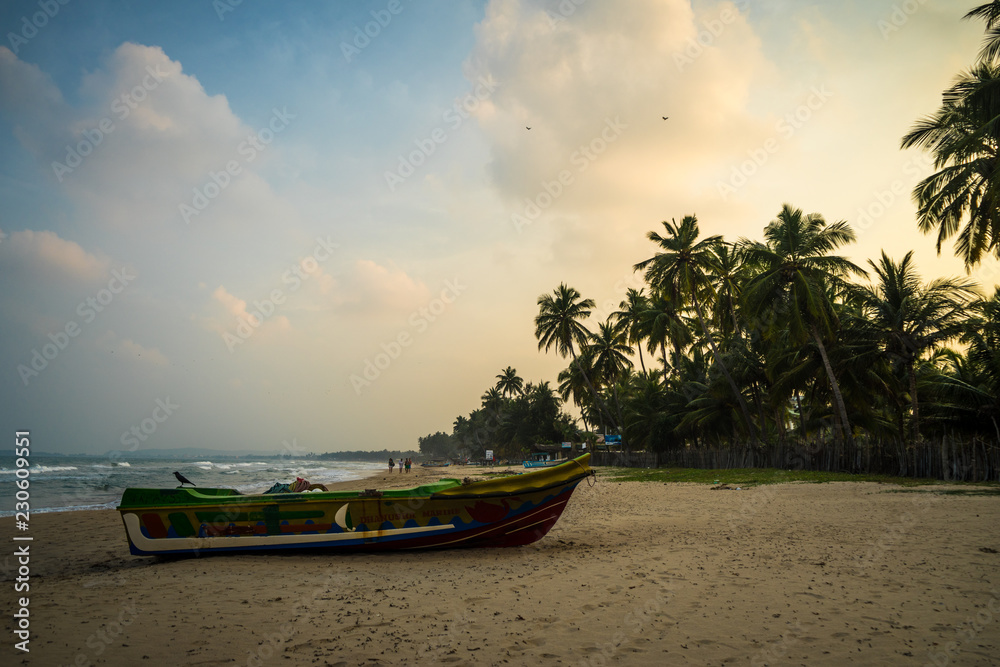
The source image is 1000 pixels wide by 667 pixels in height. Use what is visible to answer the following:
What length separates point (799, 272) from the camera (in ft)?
69.0

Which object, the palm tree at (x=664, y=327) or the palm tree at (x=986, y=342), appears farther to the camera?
the palm tree at (x=664, y=327)

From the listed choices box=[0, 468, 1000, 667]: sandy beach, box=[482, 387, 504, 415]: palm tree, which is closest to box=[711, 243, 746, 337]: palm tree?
box=[0, 468, 1000, 667]: sandy beach

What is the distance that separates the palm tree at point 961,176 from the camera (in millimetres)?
14367

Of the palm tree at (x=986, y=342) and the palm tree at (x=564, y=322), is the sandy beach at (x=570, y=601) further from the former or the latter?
the palm tree at (x=564, y=322)

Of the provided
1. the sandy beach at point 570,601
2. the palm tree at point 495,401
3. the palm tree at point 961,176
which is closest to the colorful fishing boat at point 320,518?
the sandy beach at point 570,601

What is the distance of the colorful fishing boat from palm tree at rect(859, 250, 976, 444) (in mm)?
16999

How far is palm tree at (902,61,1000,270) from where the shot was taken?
14.4 m

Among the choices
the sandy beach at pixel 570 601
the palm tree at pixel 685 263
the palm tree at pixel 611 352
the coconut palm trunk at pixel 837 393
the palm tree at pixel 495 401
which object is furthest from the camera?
the palm tree at pixel 495 401

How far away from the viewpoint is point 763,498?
12.2 meters

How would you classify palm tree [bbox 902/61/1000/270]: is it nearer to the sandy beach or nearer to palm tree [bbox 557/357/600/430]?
the sandy beach

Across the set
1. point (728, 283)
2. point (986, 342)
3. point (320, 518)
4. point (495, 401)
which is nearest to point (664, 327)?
point (728, 283)

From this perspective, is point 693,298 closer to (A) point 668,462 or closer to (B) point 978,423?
(A) point 668,462

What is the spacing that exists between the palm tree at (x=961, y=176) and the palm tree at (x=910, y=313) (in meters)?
2.96

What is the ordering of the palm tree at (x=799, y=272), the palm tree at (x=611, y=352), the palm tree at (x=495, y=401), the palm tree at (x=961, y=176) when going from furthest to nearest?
1. the palm tree at (x=495, y=401)
2. the palm tree at (x=611, y=352)
3. the palm tree at (x=799, y=272)
4. the palm tree at (x=961, y=176)
